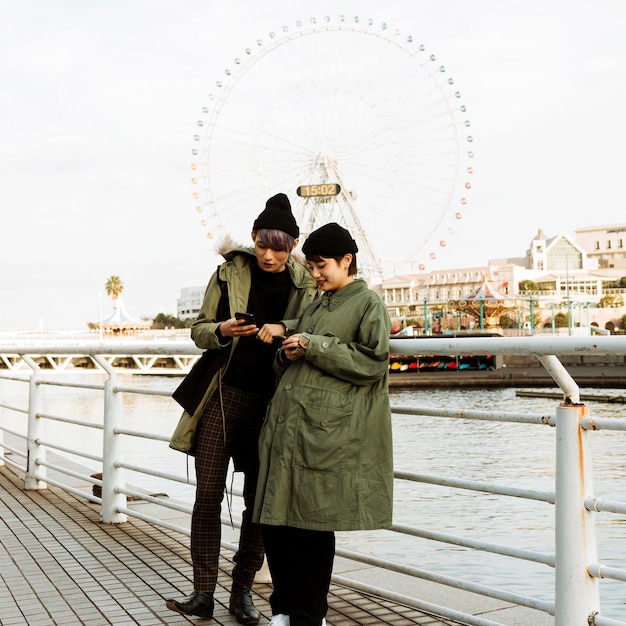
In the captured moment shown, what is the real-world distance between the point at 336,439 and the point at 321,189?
36500 mm

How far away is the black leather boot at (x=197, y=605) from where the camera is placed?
→ 3.45 meters

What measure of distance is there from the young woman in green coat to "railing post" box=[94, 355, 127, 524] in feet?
7.99

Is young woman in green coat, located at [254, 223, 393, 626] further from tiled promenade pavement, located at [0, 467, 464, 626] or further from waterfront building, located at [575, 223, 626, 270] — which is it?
waterfront building, located at [575, 223, 626, 270]

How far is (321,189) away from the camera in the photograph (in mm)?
38844

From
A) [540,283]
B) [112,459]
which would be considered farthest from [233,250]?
[540,283]

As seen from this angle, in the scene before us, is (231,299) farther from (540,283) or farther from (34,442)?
(540,283)

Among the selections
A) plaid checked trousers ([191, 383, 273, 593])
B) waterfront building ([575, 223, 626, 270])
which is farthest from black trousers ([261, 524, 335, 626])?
waterfront building ([575, 223, 626, 270])

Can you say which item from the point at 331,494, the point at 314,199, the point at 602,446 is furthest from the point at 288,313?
the point at 314,199

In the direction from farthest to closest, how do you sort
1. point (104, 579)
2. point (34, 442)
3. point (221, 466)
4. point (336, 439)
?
point (34, 442), point (104, 579), point (221, 466), point (336, 439)

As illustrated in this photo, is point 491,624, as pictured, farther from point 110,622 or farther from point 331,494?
point 110,622

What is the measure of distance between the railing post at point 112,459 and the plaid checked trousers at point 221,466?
179 cm

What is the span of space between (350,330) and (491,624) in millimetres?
1041

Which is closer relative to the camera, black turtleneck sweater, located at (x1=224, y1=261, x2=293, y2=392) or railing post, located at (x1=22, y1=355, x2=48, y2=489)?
black turtleneck sweater, located at (x1=224, y1=261, x2=293, y2=392)

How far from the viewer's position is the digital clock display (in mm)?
38781
